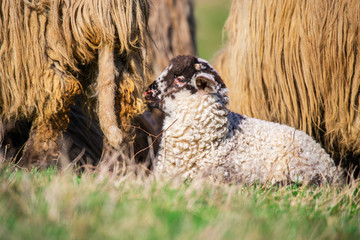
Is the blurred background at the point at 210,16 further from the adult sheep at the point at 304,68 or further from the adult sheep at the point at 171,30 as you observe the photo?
the adult sheep at the point at 304,68

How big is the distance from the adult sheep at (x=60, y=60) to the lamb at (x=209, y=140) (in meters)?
0.31

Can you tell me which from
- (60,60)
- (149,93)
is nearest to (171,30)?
(149,93)

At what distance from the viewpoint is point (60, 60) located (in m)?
2.62

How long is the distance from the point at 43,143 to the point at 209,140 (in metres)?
1.08

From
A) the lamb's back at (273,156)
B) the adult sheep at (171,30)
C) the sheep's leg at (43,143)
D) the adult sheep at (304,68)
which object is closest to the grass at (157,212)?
the sheep's leg at (43,143)

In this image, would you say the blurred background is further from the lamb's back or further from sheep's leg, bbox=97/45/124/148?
sheep's leg, bbox=97/45/124/148

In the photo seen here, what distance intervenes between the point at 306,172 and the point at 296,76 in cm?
86

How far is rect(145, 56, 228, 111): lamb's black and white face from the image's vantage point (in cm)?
285

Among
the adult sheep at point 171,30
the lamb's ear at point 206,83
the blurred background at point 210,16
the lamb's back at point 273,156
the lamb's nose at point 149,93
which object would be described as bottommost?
the lamb's back at point 273,156

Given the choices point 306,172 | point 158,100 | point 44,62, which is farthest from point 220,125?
point 44,62

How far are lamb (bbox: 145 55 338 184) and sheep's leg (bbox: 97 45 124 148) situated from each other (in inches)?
13.3

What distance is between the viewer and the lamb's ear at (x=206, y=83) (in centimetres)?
280

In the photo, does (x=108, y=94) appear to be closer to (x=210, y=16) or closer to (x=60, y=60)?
(x=60, y=60)

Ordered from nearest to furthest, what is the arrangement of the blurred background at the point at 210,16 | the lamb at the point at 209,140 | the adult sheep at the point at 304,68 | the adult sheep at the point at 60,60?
1. the adult sheep at the point at 60,60
2. the lamb at the point at 209,140
3. the adult sheep at the point at 304,68
4. the blurred background at the point at 210,16
